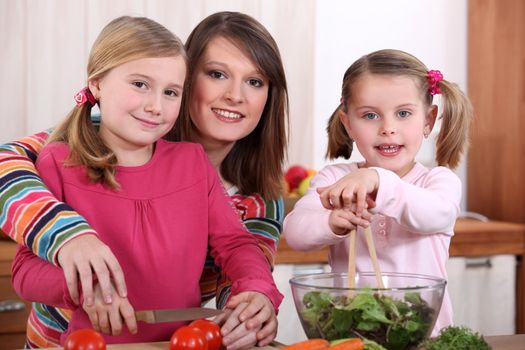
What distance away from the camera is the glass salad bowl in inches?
42.1

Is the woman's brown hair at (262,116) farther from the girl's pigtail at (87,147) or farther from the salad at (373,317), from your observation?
the salad at (373,317)

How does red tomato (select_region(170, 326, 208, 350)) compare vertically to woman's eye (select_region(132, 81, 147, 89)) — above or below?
below

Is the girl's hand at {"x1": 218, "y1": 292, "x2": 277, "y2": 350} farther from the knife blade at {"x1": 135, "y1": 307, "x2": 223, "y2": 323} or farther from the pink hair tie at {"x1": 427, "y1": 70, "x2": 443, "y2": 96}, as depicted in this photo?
the pink hair tie at {"x1": 427, "y1": 70, "x2": 443, "y2": 96}

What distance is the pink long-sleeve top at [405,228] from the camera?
137 cm

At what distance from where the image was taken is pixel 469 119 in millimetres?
1602

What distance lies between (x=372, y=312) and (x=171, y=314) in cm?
30

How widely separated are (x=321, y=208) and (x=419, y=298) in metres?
0.41

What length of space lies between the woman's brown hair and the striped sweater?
0.15ft

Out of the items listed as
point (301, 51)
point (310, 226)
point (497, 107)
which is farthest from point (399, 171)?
point (497, 107)

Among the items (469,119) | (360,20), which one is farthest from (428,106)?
(360,20)


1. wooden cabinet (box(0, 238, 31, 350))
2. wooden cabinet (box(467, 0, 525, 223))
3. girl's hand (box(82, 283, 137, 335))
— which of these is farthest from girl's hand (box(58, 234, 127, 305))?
wooden cabinet (box(467, 0, 525, 223))

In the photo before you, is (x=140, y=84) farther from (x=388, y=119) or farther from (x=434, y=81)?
(x=434, y=81)

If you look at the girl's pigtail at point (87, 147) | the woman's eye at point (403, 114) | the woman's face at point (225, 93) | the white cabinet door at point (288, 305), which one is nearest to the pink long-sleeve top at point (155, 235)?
the girl's pigtail at point (87, 147)

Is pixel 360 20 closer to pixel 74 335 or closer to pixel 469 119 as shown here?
pixel 469 119
